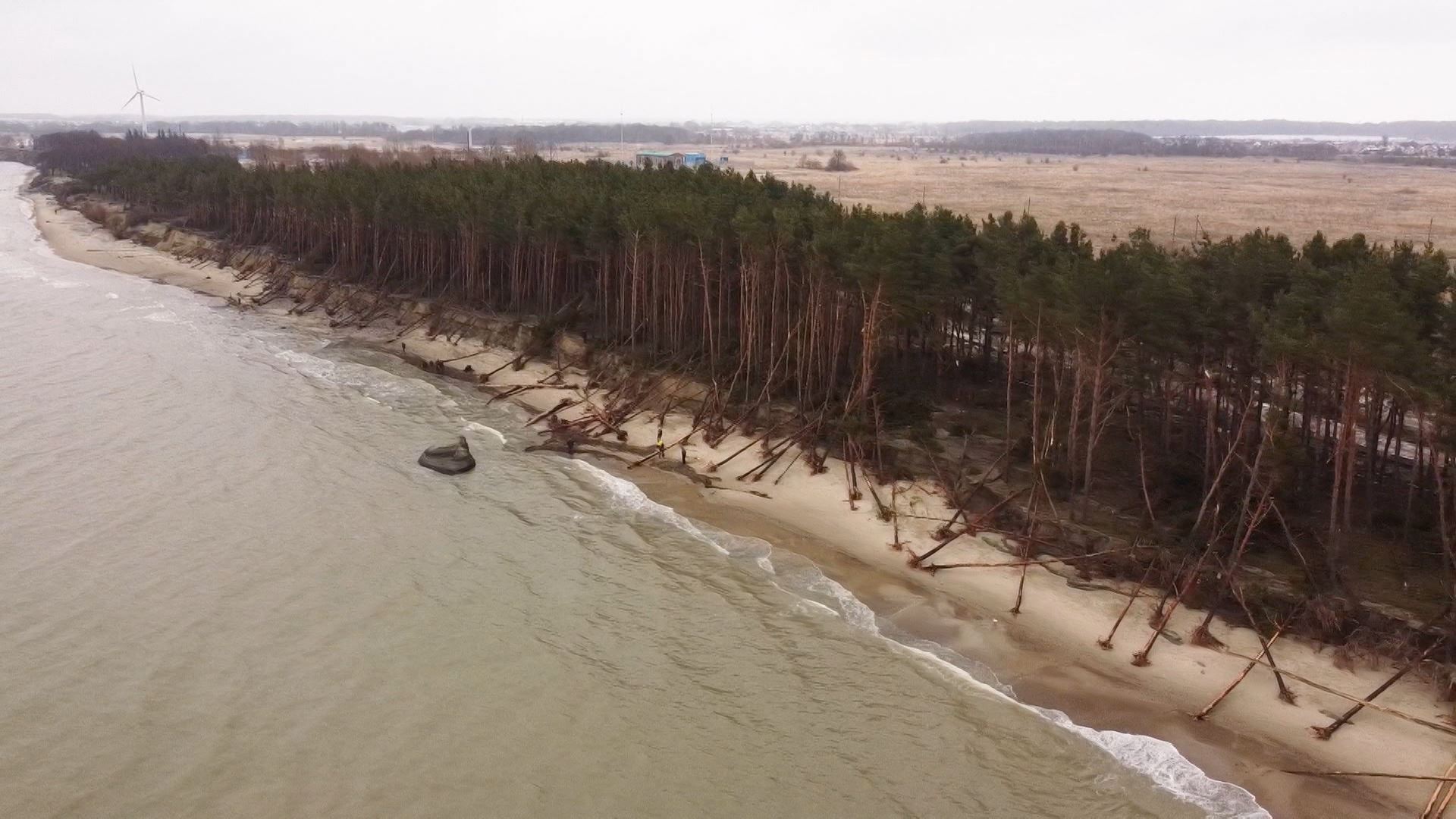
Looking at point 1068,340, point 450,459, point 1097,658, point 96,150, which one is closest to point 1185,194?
point 1068,340

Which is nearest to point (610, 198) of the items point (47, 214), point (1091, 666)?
point (1091, 666)

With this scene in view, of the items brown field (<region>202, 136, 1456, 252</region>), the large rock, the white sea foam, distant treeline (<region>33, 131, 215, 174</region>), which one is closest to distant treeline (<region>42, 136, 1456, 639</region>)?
the white sea foam

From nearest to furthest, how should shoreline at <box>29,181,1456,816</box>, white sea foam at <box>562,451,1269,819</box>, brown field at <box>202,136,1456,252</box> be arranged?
1. white sea foam at <box>562,451,1269,819</box>
2. shoreline at <box>29,181,1456,816</box>
3. brown field at <box>202,136,1456,252</box>

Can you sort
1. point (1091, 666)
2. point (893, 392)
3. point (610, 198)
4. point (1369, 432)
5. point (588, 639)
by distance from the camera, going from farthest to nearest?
1. point (610, 198)
2. point (893, 392)
3. point (1369, 432)
4. point (588, 639)
5. point (1091, 666)

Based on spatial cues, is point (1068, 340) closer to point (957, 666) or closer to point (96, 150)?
point (957, 666)

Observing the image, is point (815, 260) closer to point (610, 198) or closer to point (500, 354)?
point (610, 198)

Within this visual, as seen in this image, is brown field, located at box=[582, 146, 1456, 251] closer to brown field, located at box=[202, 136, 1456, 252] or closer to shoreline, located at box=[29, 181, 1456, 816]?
brown field, located at box=[202, 136, 1456, 252]
